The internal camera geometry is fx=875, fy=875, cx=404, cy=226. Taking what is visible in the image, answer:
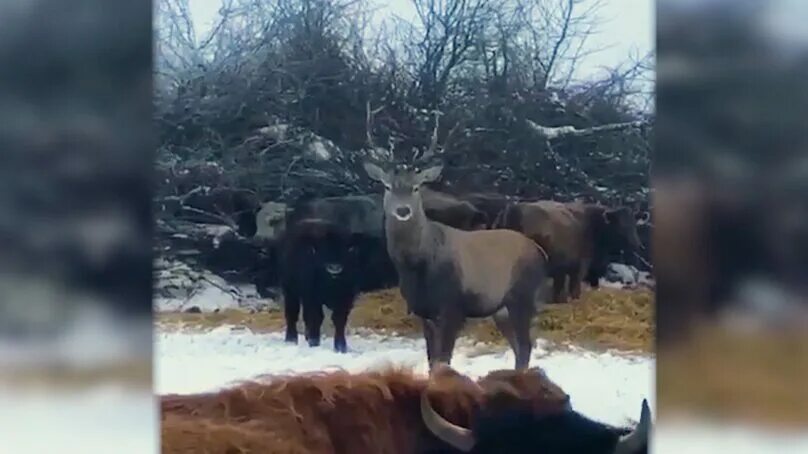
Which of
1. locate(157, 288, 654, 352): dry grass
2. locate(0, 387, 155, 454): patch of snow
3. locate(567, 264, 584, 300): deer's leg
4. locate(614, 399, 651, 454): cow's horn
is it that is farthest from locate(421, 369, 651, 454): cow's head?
locate(0, 387, 155, 454): patch of snow

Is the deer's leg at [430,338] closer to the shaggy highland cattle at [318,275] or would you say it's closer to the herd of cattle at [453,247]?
the herd of cattle at [453,247]

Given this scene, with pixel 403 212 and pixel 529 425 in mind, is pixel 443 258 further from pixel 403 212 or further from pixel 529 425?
pixel 529 425

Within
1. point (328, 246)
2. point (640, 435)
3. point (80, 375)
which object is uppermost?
point (328, 246)

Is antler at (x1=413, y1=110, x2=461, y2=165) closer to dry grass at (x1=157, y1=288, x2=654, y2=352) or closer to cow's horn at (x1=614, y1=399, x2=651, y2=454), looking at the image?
dry grass at (x1=157, y1=288, x2=654, y2=352)

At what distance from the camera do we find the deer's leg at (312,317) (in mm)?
2102

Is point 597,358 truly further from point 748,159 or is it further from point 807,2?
point 807,2

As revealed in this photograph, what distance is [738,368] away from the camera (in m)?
2.10

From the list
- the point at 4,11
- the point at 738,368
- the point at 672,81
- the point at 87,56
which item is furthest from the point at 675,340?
the point at 4,11

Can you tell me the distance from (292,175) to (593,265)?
2.49ft

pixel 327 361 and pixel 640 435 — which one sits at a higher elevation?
pixel 327 361

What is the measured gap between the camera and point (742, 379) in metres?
2.10

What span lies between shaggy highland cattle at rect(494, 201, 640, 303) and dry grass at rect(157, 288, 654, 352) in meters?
0.05

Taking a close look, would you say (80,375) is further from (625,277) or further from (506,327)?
(625,277)

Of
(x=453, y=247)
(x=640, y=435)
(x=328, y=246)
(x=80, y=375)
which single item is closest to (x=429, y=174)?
(x=453, y=247)
